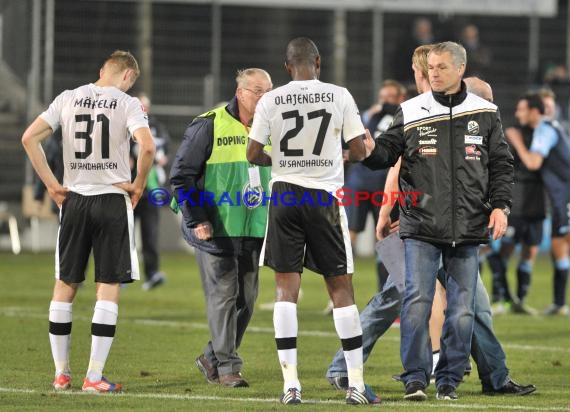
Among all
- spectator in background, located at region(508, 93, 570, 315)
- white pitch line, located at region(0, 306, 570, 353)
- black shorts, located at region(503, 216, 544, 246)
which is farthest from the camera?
black shorts, located at region(503, 216, 544, 246)

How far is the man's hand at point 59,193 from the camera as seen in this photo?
886 cm

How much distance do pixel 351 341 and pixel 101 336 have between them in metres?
1.63

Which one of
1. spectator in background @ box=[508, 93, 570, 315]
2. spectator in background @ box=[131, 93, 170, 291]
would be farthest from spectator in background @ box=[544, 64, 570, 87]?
spectator in background @ box=[508, 93, 570, 315]

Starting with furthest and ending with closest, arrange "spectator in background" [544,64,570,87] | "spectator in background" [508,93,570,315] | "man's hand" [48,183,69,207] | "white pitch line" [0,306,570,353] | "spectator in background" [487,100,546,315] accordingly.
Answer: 1. "spectator in background" [544,64,570,87]
2. "spectator in background" [487,100,546,315]
3. "spectator in background" [508,93,570,315]
4. "white pitch line" [0,306,570,353]
5. "man's hand" [48,183,69,207]

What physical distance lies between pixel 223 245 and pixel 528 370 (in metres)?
2.56

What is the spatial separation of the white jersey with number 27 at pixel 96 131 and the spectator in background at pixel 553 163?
724 cm

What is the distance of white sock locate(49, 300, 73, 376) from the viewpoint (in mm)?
8922

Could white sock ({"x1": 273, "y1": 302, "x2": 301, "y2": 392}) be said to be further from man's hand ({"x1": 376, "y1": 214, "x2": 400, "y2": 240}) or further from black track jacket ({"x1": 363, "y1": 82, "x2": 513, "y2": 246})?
man's hand ({"x1": 376, "y1": 214, "x2": 400, "y2": 240})

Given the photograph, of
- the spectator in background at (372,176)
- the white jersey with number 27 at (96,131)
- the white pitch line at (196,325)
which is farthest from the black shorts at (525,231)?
the white jersey with number 27 at (96,131)

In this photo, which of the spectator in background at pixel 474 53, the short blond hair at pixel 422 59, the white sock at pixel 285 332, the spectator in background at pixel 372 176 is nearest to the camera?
the white sock at pixel 285 332

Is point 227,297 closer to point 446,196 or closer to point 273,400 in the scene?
point 273,400

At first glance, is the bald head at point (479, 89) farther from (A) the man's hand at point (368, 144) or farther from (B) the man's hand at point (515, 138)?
(B) the man's hand at point (515, 138)

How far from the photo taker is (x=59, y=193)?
29.1ft

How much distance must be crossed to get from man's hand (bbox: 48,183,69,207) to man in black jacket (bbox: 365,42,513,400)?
197 centimetres
